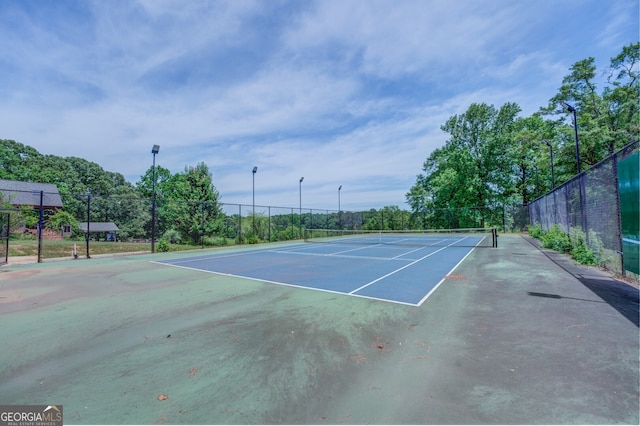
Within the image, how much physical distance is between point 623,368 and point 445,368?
1.73m

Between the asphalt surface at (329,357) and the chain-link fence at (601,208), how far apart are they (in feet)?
5.46

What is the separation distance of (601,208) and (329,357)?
9.09 meters

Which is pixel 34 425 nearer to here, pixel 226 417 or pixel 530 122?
pixel 226 417

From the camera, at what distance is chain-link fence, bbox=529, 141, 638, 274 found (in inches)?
261

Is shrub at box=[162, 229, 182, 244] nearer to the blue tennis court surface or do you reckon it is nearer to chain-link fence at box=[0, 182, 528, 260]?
chain-link fence at box=[0, 182, 528, 260]

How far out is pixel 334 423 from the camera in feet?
6.88

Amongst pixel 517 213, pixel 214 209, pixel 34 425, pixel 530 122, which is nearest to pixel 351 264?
pixel 34 425

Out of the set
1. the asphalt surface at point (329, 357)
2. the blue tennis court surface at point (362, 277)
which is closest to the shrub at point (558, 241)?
the blue tennis court surface at point (362, 277)

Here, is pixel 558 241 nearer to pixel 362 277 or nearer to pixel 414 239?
pixel 362 277

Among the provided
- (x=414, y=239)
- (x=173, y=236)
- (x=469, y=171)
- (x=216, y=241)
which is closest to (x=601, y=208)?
(x=414, y=239)

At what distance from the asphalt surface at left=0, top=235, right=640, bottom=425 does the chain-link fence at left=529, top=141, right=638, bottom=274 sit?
1666 millimetres

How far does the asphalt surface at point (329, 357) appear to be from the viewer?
2.25m

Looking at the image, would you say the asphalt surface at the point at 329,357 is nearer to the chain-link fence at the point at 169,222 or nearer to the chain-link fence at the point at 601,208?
the chain-link fence at the point at 601,208

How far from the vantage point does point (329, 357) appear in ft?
10.4
